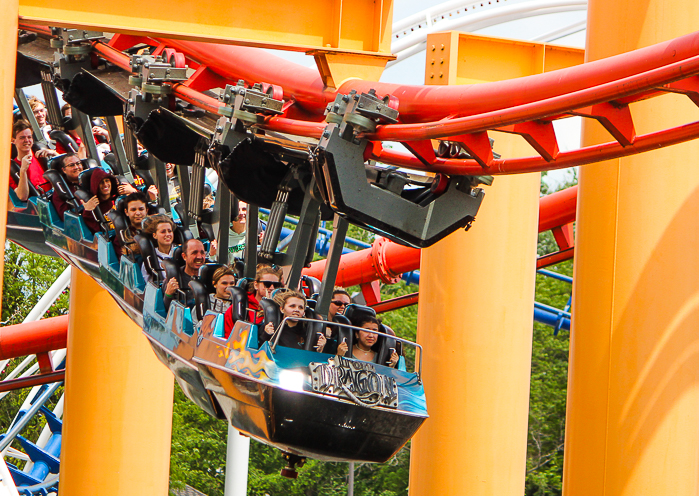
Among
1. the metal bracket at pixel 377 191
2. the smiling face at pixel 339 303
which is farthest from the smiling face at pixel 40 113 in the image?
the metal bracket at pixel 377 191

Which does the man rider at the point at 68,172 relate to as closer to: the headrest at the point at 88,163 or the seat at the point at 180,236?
the headrest at the point at 88,163

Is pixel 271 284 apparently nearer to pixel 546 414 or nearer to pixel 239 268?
pixel 239 268

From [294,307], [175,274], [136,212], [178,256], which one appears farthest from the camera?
[136,212]

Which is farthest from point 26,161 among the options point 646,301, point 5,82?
point 646,301

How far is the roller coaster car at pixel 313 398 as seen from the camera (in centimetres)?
562

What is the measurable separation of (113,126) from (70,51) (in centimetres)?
105

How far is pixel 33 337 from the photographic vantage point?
446 inches

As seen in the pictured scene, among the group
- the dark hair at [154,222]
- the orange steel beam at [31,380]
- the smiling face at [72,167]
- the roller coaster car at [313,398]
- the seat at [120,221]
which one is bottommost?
the roller coaster car at [313,398]

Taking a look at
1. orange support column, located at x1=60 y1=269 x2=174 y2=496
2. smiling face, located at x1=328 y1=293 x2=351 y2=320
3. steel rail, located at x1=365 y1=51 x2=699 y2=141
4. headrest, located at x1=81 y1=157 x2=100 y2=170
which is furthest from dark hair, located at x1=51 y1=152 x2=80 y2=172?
steel rail, located at x1=365 y1=51 x2=699 y2=141

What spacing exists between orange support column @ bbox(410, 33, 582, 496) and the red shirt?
4.28 meters

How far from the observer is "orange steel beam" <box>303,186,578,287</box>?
1034 cm

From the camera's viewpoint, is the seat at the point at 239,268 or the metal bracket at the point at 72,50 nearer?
the seat at the point at 239,268

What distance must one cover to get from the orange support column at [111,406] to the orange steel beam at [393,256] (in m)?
2.21

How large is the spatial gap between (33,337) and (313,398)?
21.9 ft
